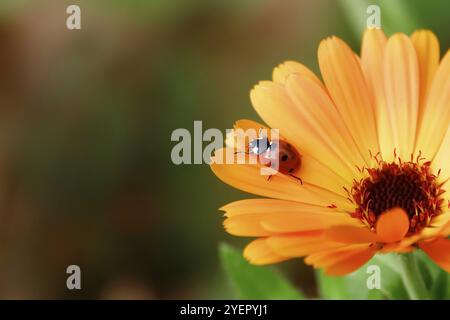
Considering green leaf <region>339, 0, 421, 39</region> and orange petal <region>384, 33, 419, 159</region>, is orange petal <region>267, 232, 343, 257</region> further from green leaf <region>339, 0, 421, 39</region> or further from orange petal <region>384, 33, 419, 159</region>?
green leaf <region>339, 0, 421, 39</region>

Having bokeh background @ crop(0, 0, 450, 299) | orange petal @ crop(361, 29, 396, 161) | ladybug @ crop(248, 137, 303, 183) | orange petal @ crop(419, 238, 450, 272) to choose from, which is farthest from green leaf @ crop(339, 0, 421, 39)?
orange petal @ crop(419, 238, 450, 272)

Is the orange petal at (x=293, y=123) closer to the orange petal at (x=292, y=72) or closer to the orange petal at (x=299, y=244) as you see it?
the orange petal at (x=292, y=72)

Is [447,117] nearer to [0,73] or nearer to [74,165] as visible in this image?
[74,165]

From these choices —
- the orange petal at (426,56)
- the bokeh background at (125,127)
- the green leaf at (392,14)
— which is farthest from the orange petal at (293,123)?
the bokeh background at (125,127)

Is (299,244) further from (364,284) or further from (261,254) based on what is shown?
(364,284)

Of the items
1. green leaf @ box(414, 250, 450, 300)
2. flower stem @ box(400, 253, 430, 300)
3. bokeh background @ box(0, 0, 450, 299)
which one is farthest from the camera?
bokeh background @ box(0, 0, 450, 299)
